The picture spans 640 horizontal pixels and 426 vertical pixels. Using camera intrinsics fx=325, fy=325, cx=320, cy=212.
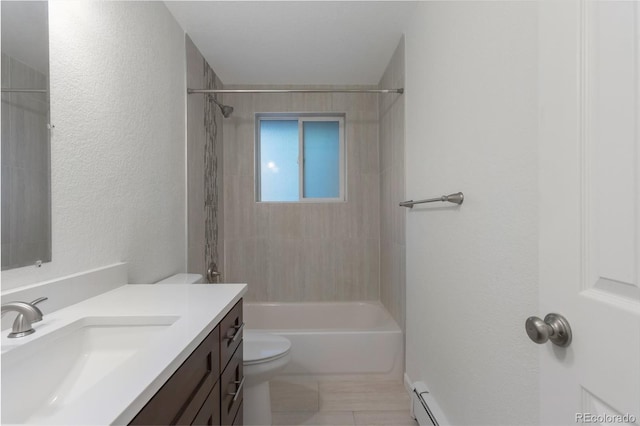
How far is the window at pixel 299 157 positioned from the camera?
3131 mm

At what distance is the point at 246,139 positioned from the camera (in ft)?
9.95

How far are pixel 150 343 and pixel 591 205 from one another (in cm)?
92

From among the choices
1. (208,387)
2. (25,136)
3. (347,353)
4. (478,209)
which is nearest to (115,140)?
(25,136)

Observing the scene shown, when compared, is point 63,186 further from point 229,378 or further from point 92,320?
point 229,378

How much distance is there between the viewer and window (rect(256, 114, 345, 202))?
313 centimetres

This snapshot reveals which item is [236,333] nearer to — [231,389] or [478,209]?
[231,389]

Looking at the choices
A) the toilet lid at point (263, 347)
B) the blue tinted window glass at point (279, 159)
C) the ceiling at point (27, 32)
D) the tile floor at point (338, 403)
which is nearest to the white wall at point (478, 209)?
the tile floor at point (338, 403)

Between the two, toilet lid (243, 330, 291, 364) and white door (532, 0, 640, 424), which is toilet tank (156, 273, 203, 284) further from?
white door (532, 0, 640, 424)

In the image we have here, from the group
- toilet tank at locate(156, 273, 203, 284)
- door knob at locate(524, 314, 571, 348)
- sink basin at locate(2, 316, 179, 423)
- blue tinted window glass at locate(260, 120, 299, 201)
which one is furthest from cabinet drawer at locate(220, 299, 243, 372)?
blue tinted window glass at locate(260, 120, 299, 201)

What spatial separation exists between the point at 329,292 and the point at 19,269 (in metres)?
2.39

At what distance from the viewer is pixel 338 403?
6.53 feet

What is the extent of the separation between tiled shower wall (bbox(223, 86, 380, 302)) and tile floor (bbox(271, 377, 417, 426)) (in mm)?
909

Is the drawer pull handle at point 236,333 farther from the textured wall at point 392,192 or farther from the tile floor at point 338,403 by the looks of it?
the textured wall at point 392,192

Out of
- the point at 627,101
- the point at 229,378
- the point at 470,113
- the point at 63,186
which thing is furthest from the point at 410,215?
the point at 63,186
